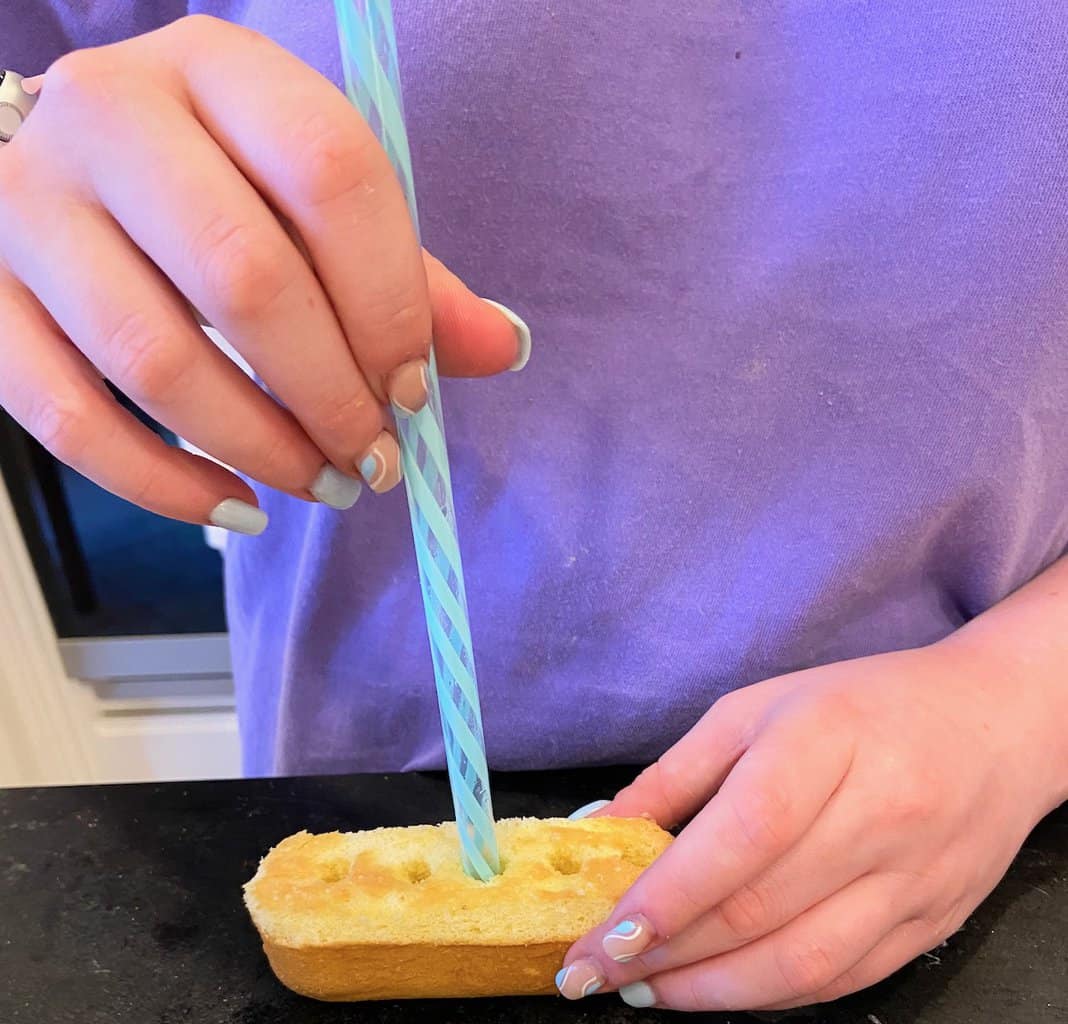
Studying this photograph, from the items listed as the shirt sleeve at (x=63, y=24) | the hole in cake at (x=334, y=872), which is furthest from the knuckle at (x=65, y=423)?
the shirt sleeve at (x=63, y=24)

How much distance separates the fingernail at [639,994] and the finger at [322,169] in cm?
31

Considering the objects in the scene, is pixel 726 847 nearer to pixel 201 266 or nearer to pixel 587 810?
pixel 587 810

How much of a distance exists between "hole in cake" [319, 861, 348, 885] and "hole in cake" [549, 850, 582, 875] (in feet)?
0.36

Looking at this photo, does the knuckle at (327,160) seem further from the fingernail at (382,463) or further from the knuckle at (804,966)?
the knuckle at (804,966)

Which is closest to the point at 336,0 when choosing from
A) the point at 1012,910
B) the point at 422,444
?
the point at 422,444

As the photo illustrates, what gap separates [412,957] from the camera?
0.46 m

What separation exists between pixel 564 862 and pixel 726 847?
0.12 m

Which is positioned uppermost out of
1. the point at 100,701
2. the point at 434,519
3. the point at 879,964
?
the point at 434,519

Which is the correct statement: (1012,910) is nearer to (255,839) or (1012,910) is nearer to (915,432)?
(915,432)

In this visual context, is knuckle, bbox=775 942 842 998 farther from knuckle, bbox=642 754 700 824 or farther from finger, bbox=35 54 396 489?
finger, bbox=35 54 396 489

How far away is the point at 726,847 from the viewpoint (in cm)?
42

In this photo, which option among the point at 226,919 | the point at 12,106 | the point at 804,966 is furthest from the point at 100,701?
the point at 804,966

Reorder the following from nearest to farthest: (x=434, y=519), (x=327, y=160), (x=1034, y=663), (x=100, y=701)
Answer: (x=327, y=160)
(x=434, y=519)
(x=1034, y=663)
(x=100, y=701)

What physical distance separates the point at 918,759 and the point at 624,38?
0.42 meters
